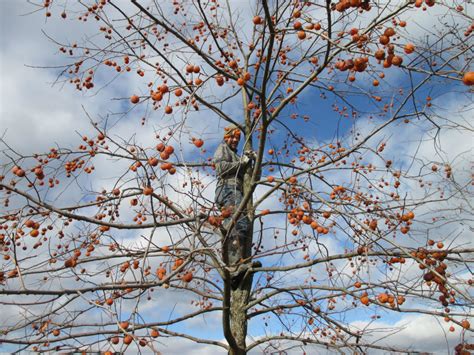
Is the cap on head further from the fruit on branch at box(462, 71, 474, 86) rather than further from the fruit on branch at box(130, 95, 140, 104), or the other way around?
the fruit on branch at box(462, 71, 474, 86)

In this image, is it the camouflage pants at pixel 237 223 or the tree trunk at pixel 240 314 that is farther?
the camouflage pants at pixel 237 223

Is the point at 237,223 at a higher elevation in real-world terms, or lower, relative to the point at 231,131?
lower

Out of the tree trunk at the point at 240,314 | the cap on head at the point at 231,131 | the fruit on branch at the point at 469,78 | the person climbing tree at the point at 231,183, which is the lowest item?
the tree trunk at the point at 240,314

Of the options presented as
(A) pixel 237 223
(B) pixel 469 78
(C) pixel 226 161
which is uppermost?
(C) pixel 226 161

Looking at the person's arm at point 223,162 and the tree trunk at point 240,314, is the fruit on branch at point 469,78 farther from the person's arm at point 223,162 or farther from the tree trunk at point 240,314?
the tree trunk at point 240,314

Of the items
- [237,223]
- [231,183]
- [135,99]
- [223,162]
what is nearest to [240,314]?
[237,223]

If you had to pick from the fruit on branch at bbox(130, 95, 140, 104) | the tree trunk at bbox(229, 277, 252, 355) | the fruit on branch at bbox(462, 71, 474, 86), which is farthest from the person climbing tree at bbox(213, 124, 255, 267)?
the fruit on branch at bbox(462, 71, 474, 86)

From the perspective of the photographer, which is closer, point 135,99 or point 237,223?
point 135,99

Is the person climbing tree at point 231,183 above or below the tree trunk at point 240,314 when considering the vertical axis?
above

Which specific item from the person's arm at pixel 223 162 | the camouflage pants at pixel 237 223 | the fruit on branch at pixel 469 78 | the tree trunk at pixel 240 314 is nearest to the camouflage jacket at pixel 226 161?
the person's arm at pixel 223 162

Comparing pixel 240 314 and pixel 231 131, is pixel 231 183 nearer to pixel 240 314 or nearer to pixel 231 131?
pixel 231 131

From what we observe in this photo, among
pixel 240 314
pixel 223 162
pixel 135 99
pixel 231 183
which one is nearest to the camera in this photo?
pixel 135 99

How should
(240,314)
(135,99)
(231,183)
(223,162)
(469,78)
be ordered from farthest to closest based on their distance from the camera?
(231,183) → (240,314) → (223,162) → (135,99) → (469,78)

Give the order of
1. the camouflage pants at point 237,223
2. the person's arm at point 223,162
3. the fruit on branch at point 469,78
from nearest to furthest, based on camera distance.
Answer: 1. the fruit on branch at point 469,78
2. the person's arm at point 223,162
3. the camouflage pants at point 237,223
